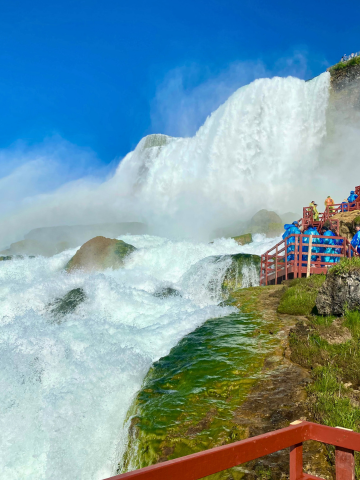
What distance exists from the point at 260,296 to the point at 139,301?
4.65 meters

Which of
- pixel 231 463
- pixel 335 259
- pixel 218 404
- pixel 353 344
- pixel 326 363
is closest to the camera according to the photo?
pixel 231 463

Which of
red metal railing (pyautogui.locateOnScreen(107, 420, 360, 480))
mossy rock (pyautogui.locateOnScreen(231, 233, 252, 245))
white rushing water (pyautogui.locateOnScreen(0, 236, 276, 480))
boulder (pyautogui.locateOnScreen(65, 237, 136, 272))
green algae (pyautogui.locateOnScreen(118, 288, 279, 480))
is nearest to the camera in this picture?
red metal railing (pyautogui.locateOnScreen(107, 420, 360, 480))

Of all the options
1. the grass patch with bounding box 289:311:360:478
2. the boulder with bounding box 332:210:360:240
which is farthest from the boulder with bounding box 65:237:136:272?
the grass patch with bounding box 289:311:360:478

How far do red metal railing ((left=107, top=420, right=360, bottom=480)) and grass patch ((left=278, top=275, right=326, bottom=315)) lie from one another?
8.78 m

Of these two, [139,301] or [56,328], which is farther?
[139,301]

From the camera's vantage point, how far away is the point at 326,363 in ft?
22.6

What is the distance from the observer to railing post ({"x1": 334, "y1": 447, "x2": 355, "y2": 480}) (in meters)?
2.26

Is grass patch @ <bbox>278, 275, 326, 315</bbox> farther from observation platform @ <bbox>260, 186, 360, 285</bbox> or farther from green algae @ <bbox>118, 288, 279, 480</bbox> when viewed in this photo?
observation platform @ <bbox>260, 186, 360, 285</bbox>

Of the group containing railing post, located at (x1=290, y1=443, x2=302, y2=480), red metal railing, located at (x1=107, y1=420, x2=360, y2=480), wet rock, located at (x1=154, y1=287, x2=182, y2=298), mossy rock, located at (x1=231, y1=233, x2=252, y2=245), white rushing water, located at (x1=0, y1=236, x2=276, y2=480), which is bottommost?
white rushing water, located at (x1=0, y1=236, x2=276, y2=480)

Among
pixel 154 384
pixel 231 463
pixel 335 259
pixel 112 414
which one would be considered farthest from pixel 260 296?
pixel 231 463

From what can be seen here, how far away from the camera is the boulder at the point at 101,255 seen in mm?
28358

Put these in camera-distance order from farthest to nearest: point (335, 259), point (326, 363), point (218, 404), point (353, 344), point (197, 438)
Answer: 1. point (335, 259)
2. point (353, 344)
3. point (326, 363)
4. point (218, 404)
5. point (197, 438)

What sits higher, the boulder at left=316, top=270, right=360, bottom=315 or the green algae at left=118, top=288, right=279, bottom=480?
the boulder at left=316, top=270, right=360, bottom=315

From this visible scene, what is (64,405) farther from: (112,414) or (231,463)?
(231,463)
